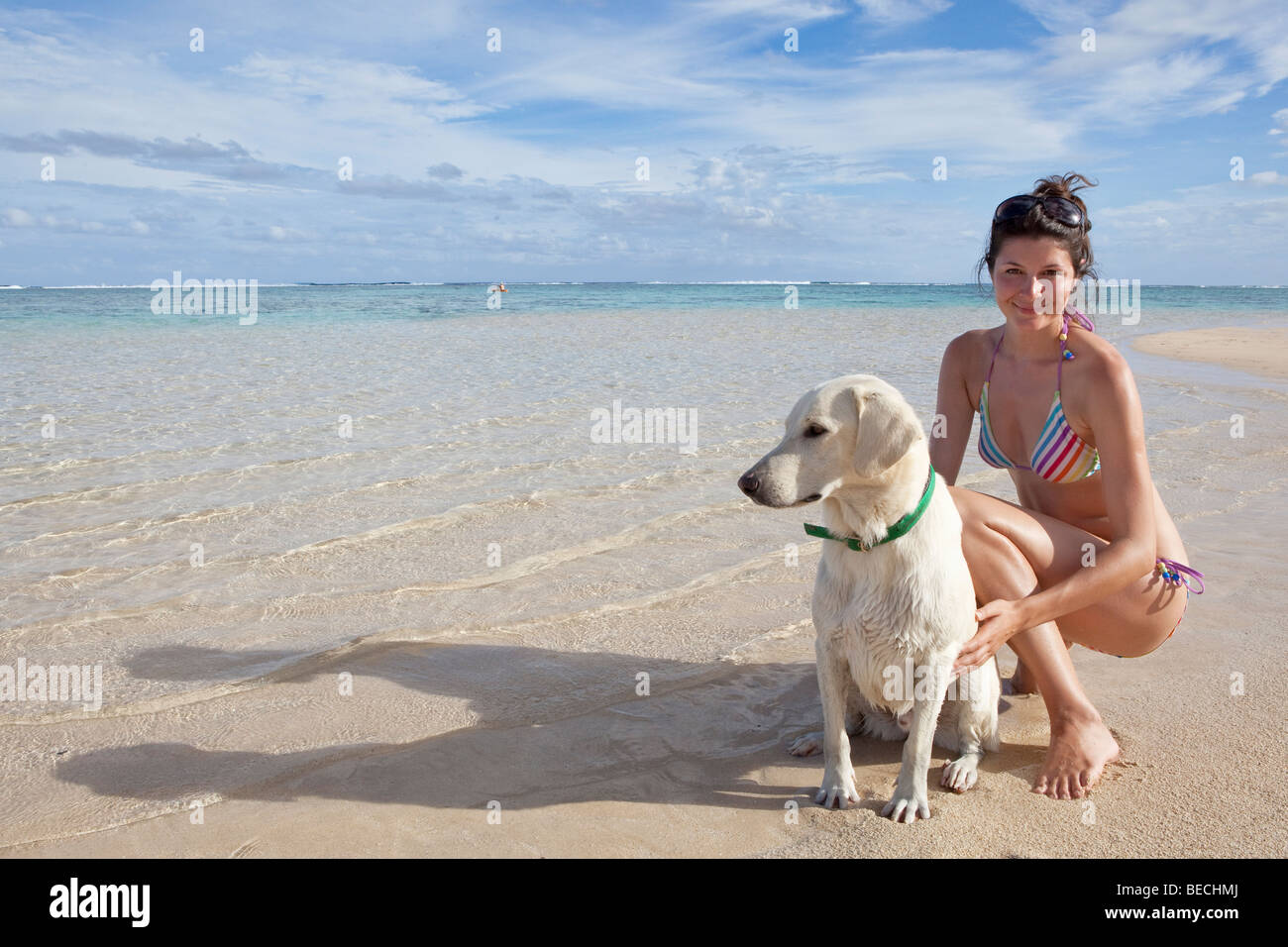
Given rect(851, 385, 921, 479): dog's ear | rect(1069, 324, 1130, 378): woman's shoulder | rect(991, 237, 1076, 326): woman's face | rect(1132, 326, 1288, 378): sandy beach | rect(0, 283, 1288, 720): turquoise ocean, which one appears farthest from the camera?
rect(1132, 326, 1288, 378): sandy beach

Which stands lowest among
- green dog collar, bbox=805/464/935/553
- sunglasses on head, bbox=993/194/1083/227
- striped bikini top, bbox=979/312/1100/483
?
green dog collar, bbox=805/464/935/553

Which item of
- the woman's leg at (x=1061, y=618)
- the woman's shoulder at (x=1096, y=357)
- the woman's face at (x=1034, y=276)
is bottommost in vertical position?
the woman's leg at (x=1061, y=618)

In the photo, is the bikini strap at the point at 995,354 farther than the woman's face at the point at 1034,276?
Yes

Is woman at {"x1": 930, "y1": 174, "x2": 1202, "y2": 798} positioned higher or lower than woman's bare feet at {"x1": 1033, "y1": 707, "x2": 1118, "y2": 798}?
higher

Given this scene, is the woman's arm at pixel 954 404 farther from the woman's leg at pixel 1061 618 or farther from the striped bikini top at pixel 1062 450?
the woman's leg at pixel 1061 618

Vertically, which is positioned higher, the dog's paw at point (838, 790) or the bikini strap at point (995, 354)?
the bikini strap at point (995, 354)

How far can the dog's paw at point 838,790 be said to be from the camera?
2.96 metres

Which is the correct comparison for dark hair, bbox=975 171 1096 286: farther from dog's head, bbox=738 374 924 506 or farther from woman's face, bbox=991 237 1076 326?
dog's head, bbox=738 374 924 506

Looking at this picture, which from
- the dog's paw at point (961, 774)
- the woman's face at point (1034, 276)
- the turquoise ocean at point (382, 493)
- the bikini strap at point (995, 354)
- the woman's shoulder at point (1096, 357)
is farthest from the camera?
the turquoise ocean at point (382, 493)

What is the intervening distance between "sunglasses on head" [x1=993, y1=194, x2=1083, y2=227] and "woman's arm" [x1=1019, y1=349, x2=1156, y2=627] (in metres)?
0.57

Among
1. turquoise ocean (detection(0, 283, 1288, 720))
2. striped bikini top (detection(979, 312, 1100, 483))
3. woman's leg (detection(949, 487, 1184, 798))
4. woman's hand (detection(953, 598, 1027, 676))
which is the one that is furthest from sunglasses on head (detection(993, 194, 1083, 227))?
turquoise ocean (detection(0, 283, 1288, 720))

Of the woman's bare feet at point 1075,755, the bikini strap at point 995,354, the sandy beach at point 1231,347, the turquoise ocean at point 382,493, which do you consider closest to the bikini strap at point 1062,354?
the bikini strap at point 995,354

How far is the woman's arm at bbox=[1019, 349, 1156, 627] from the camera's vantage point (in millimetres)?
3168
